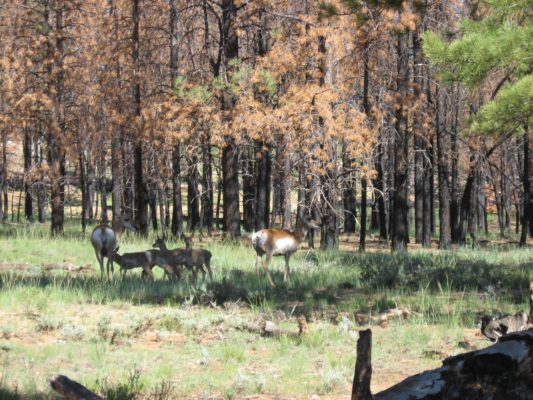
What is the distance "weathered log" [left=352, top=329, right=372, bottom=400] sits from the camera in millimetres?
4324

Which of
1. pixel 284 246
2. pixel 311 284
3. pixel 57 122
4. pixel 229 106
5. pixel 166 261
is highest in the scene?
pixel 229 106

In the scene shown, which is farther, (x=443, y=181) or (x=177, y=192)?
(x=177, y=192)

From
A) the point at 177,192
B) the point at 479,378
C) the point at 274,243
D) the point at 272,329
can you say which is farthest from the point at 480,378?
the point at 177,192

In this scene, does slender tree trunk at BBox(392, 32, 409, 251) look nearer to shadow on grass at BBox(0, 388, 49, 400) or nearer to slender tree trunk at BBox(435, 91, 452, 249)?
slender tree trunk at BBox(435, 91, 452, 249)

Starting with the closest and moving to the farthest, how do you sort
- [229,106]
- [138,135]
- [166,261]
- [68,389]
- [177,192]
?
[68,389] < [166,261] < [229,106] < [138,135] < [177,192]

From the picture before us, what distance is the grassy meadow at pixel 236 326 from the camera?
7.22 meters

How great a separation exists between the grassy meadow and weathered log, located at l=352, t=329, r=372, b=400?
2476mm

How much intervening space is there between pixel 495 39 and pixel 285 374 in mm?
7068

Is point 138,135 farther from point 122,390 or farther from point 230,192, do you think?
point 122,390

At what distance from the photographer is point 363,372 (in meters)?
4.36

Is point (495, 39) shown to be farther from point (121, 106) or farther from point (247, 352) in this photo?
point (121, 106)

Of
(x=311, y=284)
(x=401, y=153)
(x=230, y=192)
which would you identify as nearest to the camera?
(x=311, y=284)

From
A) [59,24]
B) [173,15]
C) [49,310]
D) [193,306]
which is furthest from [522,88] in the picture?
[59,24]

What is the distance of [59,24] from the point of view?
27828 mm
